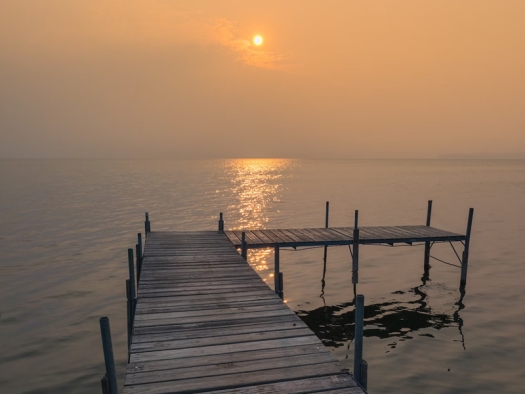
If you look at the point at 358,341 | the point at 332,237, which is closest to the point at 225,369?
the point at 358,341

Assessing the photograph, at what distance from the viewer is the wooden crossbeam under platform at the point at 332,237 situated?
1498 cm

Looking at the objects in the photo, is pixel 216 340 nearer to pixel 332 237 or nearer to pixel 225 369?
pixel 225 369

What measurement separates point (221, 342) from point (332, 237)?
10336mm

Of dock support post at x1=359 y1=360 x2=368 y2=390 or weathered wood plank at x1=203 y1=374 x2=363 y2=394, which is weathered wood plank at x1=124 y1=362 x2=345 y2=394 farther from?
dock support post at x1=359 y1=360 x2=368 y2=390

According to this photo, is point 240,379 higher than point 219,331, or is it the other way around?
point 240,379

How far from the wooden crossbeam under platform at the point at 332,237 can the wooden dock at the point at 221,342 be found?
412 centimetres

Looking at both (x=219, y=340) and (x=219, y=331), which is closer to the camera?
(x=219, y=340)

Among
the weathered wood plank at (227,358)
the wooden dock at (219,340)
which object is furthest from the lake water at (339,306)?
the weathered wood plank at (227,358)

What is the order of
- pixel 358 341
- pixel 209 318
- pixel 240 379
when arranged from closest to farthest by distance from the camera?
pixel 240 379 → pixel 358 341 → pixel 209 318

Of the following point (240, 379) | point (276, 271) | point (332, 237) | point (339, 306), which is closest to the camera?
point (240, 379)

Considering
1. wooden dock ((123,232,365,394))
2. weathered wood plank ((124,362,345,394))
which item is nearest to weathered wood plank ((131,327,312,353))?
wooden dock ((123,232,365,394))

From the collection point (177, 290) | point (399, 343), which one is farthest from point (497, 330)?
point (177, 290)

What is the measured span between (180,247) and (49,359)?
205 inches

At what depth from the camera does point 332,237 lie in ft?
53.0
